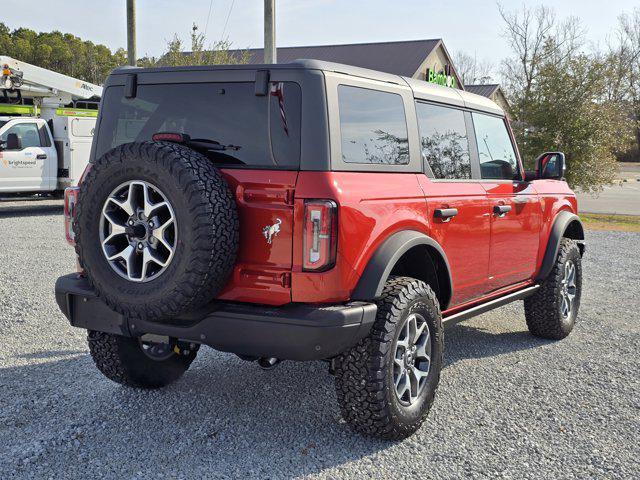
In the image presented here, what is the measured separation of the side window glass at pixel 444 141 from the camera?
441 cm

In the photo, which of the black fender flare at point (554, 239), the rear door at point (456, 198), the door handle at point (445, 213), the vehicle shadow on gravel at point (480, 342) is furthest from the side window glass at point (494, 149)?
the vehicle shadow on gravel at point (480, 342)

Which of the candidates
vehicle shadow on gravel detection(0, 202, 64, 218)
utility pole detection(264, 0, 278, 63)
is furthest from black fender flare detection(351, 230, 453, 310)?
vehicle shadow on gravel detection(0, 202, 64, 218)

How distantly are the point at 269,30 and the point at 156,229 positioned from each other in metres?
11.3

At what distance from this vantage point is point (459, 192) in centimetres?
454

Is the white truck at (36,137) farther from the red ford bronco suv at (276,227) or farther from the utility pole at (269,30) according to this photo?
the red ford bronco suv at (276,227)

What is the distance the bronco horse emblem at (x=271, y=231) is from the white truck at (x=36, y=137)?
1280cm

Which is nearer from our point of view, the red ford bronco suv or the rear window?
the red ford bronco suv

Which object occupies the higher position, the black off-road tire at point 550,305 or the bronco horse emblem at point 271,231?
the bronco horse emblem at point 271,231

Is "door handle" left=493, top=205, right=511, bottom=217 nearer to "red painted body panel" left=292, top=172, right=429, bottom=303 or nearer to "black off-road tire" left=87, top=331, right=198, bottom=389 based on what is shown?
"red painted body panel" left=292, top=172, right=429, bottom=303

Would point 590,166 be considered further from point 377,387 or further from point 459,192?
point 377,387

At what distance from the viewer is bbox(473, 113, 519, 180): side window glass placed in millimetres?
5137

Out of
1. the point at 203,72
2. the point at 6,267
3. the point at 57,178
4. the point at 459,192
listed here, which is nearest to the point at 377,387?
the point at 459,192

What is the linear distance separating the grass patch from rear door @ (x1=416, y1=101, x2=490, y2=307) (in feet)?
39.6

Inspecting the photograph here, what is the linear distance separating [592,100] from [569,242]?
14.4m
